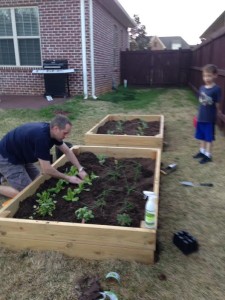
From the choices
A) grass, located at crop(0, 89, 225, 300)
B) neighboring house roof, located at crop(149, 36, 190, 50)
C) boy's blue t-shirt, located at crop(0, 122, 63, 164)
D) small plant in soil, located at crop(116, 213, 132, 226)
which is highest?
neighboring house roof, located at crop(149, 36, 190, 50)

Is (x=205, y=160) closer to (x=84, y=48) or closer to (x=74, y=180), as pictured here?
(x=74, y=180)

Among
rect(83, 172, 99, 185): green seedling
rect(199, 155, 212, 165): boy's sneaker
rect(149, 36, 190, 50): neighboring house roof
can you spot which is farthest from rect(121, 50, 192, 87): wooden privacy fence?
rect(149, 36, 190, 50): neighboring house roof

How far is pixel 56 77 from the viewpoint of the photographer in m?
10.0

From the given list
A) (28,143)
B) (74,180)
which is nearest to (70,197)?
(74,180)

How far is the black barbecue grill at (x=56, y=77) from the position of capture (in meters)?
9.83

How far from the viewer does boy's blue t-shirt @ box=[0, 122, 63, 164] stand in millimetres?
3141

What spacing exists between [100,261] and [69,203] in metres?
0.79

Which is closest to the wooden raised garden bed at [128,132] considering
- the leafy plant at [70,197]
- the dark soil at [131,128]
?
the dark soil at [131,128]

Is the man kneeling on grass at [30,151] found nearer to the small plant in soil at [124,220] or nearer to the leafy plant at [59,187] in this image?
the leafy plant at [59,187]

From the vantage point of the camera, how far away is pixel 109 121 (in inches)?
277

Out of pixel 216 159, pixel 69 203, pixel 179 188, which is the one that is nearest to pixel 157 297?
pixel 69 203

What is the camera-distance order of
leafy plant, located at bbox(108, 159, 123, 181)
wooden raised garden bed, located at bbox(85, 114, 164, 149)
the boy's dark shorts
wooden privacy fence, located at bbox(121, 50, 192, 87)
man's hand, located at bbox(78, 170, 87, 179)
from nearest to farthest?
man's hand, located at bbox(78, 170, 87, 179), leafy plant, located at bbox(108, 159, 123, 181), the boy's dark shorts, wooden raised garden bed, located at bbox(85, 114, 164, 149), wooden privacy fence, located at bbox(121, 50, 192, 87)

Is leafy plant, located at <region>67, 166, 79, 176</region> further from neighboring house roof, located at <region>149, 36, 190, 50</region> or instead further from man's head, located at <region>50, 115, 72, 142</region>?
neighboring house roof, located at <region>149, 36, 190, 50</region>

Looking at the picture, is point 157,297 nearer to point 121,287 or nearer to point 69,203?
point 121,287
